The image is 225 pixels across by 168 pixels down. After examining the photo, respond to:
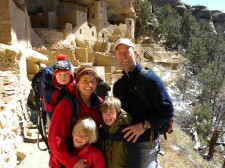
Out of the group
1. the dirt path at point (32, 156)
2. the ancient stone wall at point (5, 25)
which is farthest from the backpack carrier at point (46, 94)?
the ancient stone wall at point (5, 25)

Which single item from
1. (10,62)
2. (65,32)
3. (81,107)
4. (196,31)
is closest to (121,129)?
(81,107)

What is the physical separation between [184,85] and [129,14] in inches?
→ 308

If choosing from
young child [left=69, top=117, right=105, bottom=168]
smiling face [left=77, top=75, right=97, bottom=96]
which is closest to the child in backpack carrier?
smiling face [left=77, top=75, right=97, bottom=96]

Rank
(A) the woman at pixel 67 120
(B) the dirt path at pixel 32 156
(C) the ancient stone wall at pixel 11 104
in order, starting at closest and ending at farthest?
(A) the woman at pixel 67 120
(C) the ancient stone wall at pixel 11 104
(B) the dirt path at pixel 32 156

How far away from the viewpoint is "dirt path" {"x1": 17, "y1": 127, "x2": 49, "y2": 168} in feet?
14.4

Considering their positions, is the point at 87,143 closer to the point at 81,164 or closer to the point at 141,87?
the point at 81,164

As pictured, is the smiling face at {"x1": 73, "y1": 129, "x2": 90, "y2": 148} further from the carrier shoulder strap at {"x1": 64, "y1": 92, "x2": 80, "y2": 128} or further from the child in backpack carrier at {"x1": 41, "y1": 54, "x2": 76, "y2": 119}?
the child in backpack carrier at {"x1": 41, "y1": 54, "x2": 76, "y2": 119}

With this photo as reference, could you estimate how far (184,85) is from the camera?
20812 mm

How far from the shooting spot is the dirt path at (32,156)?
4.38 m

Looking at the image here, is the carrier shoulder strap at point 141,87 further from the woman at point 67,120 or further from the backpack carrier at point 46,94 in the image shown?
the backpack carrier at point 46,94

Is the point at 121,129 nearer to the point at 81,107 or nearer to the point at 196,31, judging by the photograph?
the point at 81,107

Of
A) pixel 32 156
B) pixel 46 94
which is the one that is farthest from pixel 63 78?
pixel 32 156

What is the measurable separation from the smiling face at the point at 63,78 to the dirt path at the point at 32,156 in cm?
244

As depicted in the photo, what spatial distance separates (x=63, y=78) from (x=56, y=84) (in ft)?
0.32
